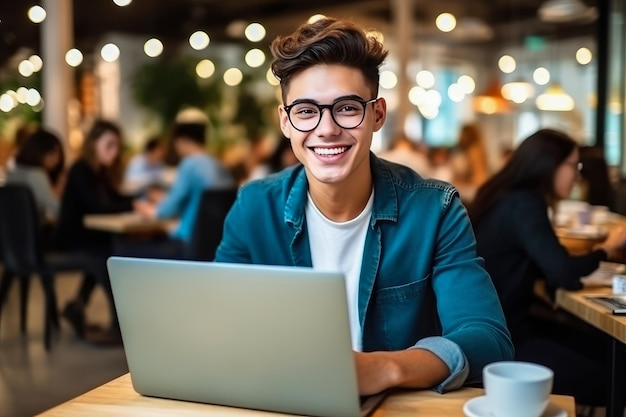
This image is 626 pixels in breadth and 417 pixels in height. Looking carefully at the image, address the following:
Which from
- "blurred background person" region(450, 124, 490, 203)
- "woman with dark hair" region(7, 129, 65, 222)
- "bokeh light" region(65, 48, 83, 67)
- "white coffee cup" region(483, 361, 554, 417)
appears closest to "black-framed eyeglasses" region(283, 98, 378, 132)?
"white coffee cup" region(483, 361, 554, 417)

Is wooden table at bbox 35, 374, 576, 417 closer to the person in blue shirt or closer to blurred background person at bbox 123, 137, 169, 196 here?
the person in blue shirt

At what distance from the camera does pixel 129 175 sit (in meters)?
8.69

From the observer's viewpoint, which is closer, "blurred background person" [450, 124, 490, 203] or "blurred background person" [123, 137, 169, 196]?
"blurred background person" [450, 124, 490, 203]

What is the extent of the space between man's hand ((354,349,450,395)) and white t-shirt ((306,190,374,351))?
1.11 ft

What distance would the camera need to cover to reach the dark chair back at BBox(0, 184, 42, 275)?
4.92 meters

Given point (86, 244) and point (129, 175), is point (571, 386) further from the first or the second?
point (129, 175)

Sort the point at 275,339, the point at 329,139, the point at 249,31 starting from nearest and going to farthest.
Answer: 1. the point at 275,339
2. the point at 329,139
3. the point at 249,31

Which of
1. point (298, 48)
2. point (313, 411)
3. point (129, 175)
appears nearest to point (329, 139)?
point (298, 48)

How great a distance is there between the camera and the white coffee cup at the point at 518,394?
106cm

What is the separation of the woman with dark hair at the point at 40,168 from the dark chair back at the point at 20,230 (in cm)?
35

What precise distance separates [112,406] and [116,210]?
4362mm

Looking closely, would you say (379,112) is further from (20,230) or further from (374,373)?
(20,230)

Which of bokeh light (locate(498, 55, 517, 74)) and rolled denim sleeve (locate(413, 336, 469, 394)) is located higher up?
bokeh light (locate(498, 55, 517, 74))

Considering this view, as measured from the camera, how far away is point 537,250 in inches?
101
